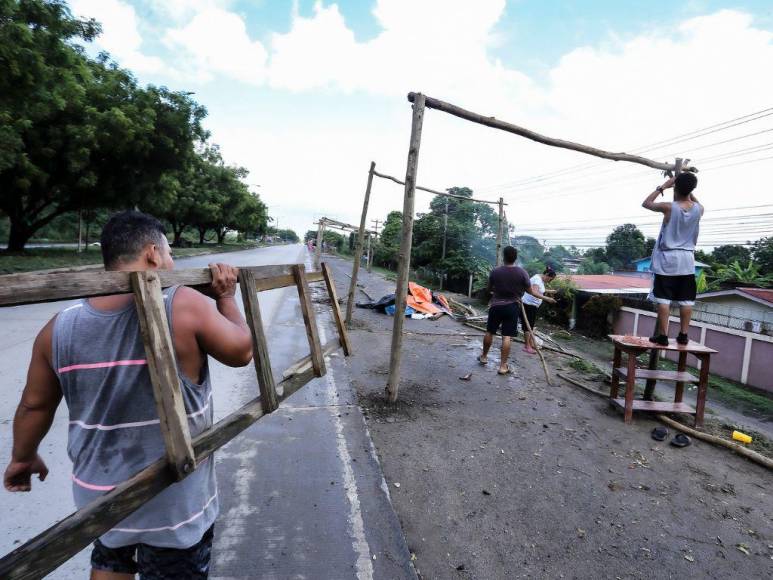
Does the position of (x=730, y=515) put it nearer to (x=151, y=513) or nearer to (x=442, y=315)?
(x=151, y=513)

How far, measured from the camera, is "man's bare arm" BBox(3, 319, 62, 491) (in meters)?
1.31

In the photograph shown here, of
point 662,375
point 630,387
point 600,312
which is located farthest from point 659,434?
point 600,312

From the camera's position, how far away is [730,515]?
304cm

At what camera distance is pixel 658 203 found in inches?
172

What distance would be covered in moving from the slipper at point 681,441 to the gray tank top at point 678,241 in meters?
1.60

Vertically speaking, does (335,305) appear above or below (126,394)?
above

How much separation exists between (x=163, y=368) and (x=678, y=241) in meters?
4.77

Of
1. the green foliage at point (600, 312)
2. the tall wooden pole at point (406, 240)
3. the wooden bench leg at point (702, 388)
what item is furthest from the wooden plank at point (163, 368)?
the green foliage at point (600, 312)

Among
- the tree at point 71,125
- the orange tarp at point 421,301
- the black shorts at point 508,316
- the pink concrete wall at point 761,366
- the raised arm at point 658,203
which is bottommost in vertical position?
the pink concrete wall at point 761,366

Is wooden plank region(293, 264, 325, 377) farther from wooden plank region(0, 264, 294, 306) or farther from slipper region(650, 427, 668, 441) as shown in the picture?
slipper region(650, 427, 668, 441)

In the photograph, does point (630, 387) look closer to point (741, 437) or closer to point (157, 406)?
point (741, 437)

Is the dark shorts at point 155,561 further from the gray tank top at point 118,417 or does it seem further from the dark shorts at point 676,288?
the dark shorts at point 676,288

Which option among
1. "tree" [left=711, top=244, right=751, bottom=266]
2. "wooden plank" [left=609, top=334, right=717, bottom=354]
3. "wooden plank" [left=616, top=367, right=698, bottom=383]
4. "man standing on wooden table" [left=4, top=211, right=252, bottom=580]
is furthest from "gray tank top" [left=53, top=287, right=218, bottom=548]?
"tree" [left=711, top=244, right=751, bottom=266]

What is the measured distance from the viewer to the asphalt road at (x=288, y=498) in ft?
7.50
